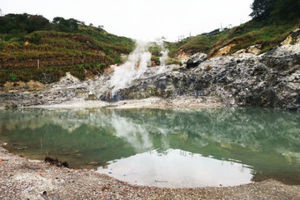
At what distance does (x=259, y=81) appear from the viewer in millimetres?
41688

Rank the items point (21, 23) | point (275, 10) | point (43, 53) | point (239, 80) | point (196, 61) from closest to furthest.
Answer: point (239, 80) → point (196, 61) → point (275, 10) → point (43, 53) → point (21, 23)

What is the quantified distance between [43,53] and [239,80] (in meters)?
60.7

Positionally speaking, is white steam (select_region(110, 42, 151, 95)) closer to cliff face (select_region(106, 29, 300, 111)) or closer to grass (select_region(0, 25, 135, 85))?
cliff face (select_region(106, 29, 300, 111))

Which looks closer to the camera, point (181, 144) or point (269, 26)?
point (181, 144)

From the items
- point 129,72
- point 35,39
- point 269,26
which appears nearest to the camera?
point 129,72

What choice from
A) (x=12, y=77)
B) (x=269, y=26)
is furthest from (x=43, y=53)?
(x=269, y=26)

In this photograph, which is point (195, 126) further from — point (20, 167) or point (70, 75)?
point (70, 75)

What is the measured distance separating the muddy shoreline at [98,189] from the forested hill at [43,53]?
57.4m

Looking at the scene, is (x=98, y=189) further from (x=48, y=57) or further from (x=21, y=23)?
(x=21, y=23)

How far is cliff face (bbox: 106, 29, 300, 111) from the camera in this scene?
37625 mm

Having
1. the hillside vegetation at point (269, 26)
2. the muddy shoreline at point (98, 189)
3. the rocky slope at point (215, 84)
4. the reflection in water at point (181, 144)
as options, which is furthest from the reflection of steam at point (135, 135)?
the hillside vegetation at point (269, 26)

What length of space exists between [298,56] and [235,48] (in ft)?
69.2

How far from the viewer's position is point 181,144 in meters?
19.2

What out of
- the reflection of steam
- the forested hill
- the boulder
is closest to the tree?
the boulder
